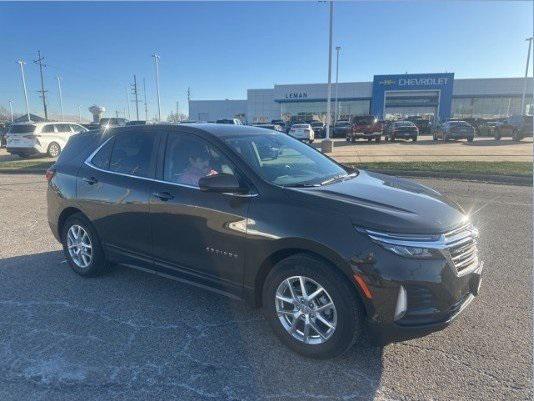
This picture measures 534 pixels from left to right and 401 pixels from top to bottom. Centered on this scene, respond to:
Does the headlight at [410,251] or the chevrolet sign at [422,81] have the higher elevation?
the chevrolet sign at [422,81]

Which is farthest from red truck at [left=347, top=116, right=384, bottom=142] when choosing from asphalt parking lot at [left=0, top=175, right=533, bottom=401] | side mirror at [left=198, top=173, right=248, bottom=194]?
side mirror at [left=198, top=173, right=248, bottom=194]

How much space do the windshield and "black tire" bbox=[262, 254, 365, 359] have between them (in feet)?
2.38

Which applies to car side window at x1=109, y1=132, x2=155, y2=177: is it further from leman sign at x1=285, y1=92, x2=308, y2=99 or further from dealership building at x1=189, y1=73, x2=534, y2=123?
leman sign at x1=285, y1=92, x2=308, y2=99

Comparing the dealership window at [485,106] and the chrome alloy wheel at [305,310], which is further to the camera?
the dealership window at [485,106]

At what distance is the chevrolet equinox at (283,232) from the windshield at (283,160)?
18 mm

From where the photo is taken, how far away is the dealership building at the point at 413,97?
5044 cm

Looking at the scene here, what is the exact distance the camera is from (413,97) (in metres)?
52.3

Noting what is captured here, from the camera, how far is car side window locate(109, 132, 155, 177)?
4.05 meters

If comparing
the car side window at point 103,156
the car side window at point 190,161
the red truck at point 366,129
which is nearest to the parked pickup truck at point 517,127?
the red truck at point 366,129

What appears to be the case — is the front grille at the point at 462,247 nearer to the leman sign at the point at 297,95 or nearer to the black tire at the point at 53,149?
the black tire at the point at 53,149

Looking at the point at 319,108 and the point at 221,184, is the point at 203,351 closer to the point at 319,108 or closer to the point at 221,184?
the point at 221,184

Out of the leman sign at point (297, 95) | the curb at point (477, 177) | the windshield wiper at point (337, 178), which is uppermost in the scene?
the leman sign at point (297, 95)

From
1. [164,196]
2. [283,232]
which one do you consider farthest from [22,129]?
[283,232]

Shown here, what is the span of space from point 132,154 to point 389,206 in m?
2.74
